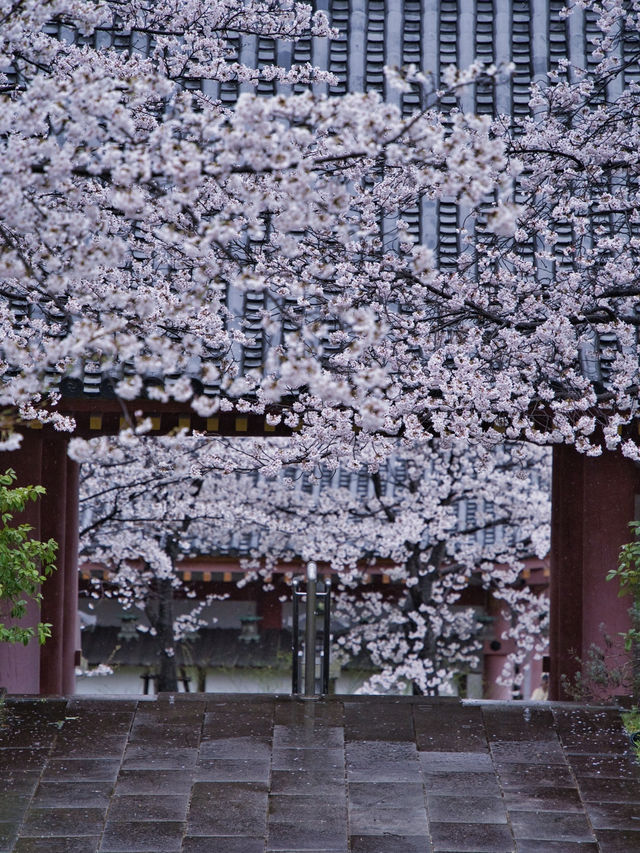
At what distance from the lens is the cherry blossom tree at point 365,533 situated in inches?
467

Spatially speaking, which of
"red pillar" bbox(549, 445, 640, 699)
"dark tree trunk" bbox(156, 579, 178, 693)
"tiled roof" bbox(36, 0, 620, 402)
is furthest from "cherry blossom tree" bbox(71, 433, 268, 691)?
"red pillar" bbox(549, 445, 640, 699)

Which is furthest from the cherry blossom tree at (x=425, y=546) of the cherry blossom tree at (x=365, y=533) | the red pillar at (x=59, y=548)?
the red pillar at (x=59, y=548)

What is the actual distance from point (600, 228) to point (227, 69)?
2.69 m

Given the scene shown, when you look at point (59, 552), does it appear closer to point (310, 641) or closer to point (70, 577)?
point (70, 577)

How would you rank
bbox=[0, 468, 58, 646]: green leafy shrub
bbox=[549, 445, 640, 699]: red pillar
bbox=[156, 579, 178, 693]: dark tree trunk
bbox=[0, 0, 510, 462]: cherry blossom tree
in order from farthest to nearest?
bbox=[156, 579, 178, 693]: dark tree trunk, bbox=[549, 445, 640, 699]: red pillar, bbox=[0, 468, 58, 646]: green leafy shrub, bbox=[0, 0, 510, 462]: cherry blossom tree

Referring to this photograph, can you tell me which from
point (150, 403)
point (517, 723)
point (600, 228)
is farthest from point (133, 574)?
point (600, 228)

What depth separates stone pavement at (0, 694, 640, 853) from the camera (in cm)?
494

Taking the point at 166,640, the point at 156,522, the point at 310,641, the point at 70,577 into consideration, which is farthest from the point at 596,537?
the point at 166,640

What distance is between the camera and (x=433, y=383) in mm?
6152

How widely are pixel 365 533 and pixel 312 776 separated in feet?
21.3

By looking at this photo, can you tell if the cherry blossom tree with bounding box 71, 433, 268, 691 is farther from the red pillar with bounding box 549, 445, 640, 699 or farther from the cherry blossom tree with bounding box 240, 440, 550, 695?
the red pillar with bounding box 549, 445, 640, 699

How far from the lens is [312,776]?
568cm

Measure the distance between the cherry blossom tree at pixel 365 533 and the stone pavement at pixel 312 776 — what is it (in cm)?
459

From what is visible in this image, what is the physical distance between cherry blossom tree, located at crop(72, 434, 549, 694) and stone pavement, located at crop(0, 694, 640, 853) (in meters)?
4.59
